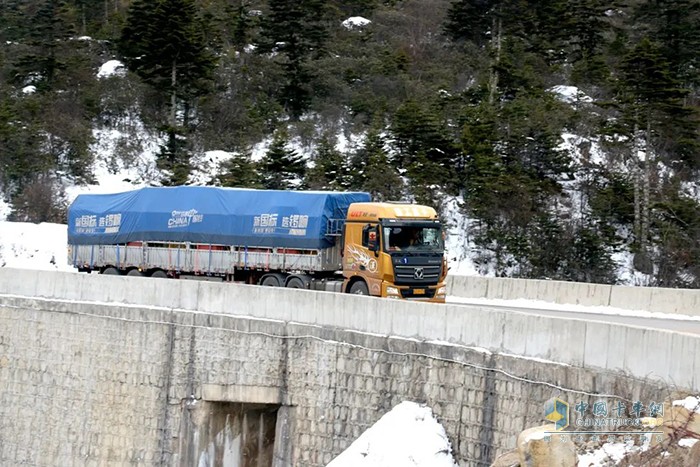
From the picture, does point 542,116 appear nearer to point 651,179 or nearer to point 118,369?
point 651,179

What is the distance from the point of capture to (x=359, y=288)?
23.7m

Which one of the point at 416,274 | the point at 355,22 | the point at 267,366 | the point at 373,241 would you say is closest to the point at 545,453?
the point at 267,366

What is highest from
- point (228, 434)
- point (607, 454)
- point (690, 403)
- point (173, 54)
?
point (173, 54)

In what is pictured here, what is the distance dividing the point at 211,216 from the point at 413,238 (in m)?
6.11

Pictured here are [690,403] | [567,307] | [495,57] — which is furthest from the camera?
[495,57]

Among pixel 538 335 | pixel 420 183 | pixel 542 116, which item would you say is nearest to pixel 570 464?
pixel 538 335

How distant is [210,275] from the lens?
26.8 metres

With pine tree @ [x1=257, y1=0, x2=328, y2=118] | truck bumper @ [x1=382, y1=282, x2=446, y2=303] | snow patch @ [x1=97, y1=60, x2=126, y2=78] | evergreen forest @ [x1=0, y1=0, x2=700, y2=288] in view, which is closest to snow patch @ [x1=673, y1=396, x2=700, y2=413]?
truck bumper @ [x1=382, y1=282, x2=446, y2=303]

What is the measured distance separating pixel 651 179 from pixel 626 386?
28.9 meters

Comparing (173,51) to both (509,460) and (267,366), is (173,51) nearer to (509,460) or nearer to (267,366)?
(267,366)

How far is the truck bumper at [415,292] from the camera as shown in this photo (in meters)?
22.9

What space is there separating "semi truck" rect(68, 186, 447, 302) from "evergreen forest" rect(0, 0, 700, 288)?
13.4 metres

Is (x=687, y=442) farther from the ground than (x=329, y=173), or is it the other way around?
(x=329, y=173)

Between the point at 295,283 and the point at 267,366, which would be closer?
the point at 267,366
